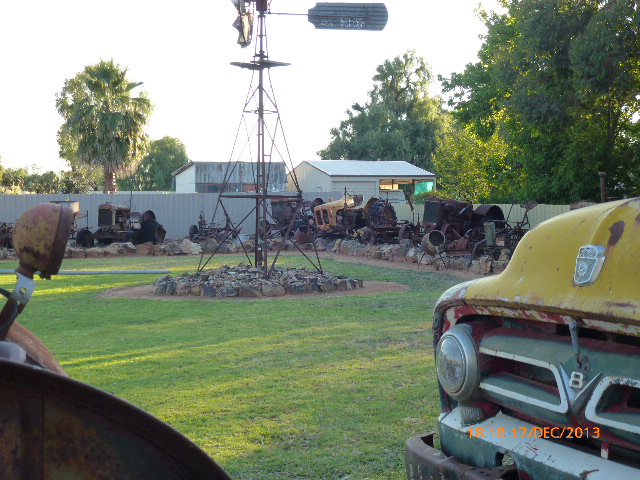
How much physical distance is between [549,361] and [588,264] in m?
0.38

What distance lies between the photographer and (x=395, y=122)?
226ft

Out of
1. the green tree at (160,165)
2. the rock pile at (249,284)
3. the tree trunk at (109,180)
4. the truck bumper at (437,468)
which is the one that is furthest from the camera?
the green tree at (160,165)

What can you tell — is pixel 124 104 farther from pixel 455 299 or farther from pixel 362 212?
pixel 455 299

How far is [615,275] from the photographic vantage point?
8.62ft

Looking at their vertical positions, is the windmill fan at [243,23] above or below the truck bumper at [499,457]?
above

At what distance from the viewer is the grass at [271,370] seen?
5.44 m

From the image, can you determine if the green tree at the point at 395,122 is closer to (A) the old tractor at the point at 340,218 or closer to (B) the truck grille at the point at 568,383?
(A) the old tractor at the point at 340,218

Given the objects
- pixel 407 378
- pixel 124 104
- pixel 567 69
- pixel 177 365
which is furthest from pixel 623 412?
pixel 124 104

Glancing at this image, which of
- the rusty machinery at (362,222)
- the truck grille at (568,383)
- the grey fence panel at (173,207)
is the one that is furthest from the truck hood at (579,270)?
the grey fence panel at (173,207)

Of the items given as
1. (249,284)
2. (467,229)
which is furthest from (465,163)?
(249,284)

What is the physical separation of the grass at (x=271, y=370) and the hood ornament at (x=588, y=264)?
8.47 feet

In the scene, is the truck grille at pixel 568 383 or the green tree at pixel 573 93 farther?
the green tree at pixel 573 93

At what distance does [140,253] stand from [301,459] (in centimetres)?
2739

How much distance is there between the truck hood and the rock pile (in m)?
12.8
